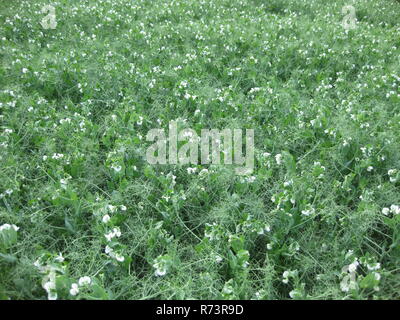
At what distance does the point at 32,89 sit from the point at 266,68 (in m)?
3.19

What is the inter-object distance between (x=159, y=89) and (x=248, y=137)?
145 cm

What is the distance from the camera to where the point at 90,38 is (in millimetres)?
6195

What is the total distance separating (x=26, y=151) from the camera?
3.79 metres

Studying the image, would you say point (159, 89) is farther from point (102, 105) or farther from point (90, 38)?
point (90, 38)

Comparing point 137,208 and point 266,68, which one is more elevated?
point 266,68

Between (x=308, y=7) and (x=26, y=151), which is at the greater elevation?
(x=308, y=7)

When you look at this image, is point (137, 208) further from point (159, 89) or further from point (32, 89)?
point (32, 89)

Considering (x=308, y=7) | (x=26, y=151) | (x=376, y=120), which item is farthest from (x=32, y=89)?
(x=308, y=7)

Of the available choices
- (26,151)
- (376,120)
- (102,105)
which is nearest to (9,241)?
(26,151)
